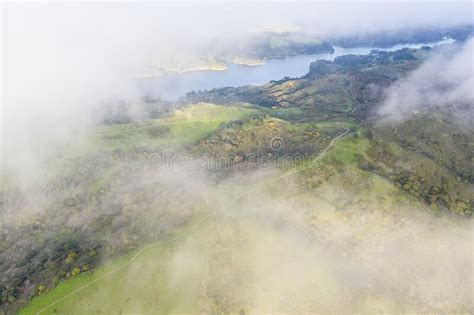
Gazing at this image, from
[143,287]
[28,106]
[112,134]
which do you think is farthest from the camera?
[28,106]

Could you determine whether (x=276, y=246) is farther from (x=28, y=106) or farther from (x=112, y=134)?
(x=28, y=106)

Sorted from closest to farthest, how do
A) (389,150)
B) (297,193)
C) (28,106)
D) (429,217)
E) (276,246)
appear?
(276,246) → (429,217) → (297,193) → (389,150) → (28,106)

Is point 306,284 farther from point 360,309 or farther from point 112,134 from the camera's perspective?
point 112,134

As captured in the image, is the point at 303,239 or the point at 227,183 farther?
the point at 227,183

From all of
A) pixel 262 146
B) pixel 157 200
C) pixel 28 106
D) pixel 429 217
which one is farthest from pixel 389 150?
pixel 28 106

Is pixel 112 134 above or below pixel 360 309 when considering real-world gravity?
above

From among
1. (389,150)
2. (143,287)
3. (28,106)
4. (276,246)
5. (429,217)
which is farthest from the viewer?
(28,106)

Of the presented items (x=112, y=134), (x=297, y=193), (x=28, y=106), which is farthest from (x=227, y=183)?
(x=28, y=106)

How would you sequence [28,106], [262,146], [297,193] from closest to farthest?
[297,193] → [262,146] → [28,106]

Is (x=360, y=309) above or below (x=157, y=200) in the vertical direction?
below
